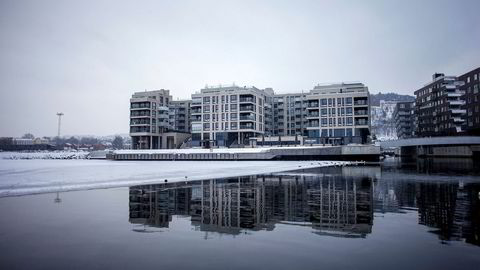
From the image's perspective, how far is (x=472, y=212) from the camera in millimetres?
12742

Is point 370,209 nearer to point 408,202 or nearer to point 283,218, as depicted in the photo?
point 408,202

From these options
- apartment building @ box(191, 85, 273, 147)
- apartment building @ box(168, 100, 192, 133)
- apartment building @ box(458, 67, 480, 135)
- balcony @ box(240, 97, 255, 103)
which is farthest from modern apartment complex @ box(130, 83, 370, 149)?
apartment building @ box(458, 67, 480, 135)

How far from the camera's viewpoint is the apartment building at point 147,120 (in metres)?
121

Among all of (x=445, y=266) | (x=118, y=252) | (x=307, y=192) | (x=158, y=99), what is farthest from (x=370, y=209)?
(x=158, y=99)

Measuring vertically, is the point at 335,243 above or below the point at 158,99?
below

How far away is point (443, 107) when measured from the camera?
115m

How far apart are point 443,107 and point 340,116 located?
41853mm

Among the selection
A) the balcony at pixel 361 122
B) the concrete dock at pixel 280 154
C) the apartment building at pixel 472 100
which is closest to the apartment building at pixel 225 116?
the concrete dock at pixel 280 154

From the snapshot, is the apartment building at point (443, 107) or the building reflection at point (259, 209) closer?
the building reflection at point (259, 209)

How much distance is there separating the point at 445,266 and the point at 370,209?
7343 millimetres

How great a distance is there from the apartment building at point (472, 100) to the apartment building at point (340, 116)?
32.0 m

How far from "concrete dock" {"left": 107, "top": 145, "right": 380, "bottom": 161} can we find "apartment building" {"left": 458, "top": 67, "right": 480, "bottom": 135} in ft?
154

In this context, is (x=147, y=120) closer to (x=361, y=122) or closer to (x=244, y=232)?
(x=361, y=122)

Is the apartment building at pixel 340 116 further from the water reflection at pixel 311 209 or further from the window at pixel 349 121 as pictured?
the water reflection at pixel 311 209
